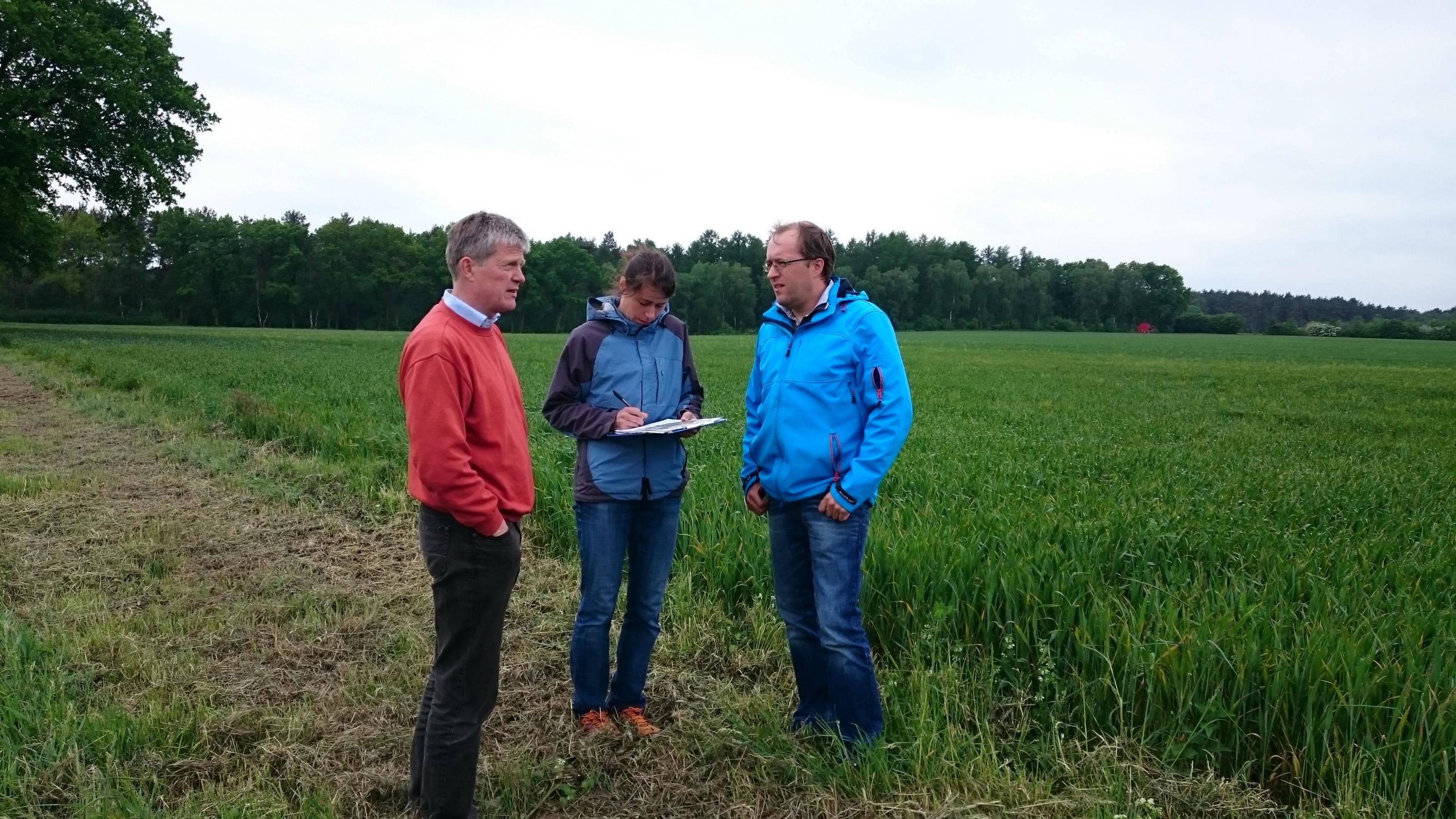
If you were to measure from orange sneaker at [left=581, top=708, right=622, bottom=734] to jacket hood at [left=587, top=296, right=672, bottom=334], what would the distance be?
1.57 meters

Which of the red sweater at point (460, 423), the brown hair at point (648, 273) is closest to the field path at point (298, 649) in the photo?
the red sweater at point (460, 423)

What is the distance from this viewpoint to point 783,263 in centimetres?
315

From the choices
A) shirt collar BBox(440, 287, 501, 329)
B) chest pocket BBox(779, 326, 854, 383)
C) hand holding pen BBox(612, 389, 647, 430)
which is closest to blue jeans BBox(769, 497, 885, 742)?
chest pocket BBox(779, 326, 854, 383)

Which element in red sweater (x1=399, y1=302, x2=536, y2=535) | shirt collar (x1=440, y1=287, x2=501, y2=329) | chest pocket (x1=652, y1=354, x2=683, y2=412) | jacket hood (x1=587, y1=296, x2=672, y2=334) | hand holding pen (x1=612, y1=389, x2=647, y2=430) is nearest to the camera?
red sweater (x1=399, y1=302, x2=536, y2=535)

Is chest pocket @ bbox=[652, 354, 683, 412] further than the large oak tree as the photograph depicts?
No

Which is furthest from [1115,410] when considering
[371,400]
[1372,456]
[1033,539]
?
[371,400]

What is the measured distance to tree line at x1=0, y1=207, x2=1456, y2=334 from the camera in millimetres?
77750

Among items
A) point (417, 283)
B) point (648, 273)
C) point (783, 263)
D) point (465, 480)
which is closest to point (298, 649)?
point (465, 480)

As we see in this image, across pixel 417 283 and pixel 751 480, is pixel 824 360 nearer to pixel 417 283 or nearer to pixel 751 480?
pixel 751 480

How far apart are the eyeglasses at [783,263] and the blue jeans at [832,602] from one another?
0.86 meters

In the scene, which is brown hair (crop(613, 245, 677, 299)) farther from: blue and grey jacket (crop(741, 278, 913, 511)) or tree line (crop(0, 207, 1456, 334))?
tree line (crop(0, 207, 1456, 334))

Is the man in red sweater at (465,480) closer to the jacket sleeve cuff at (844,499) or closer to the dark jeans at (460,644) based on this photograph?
the dark jeans at (460,644)

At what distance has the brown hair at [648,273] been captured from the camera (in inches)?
132

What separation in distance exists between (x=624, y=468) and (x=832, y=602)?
37.5 inches
